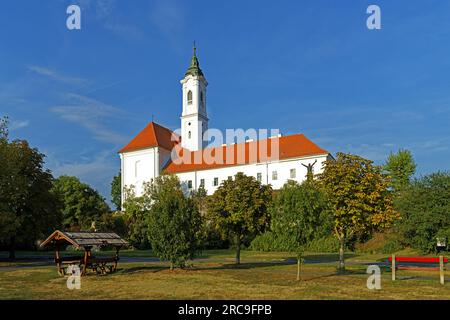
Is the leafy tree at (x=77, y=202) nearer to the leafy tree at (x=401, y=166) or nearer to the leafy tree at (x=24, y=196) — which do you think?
the leafy tree at (x=24, y=196)

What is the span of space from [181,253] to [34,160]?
19.0m

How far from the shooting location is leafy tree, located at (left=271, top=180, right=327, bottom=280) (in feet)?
63.3

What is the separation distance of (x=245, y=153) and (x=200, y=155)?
940 centimetres

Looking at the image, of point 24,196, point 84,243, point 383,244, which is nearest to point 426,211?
point 383,244

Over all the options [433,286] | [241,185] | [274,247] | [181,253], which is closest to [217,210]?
[241,185]

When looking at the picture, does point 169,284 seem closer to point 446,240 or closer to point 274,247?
point 446,240

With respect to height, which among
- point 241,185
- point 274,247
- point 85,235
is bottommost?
point 274,247

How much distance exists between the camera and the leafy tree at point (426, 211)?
1406 inches

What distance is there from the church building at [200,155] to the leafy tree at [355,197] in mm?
46406

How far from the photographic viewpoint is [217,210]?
92.8 feet

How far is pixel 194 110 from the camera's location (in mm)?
90688

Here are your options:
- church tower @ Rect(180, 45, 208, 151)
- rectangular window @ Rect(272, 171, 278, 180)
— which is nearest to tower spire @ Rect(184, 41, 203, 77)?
church tower @ Rect(180, 45, 208, 151)

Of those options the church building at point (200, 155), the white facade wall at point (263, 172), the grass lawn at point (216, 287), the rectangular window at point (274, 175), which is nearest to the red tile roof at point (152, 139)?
the church building at point (200, 155)

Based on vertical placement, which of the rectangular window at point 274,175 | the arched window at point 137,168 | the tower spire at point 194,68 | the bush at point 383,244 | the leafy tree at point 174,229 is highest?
the tower spire at point 194,68
